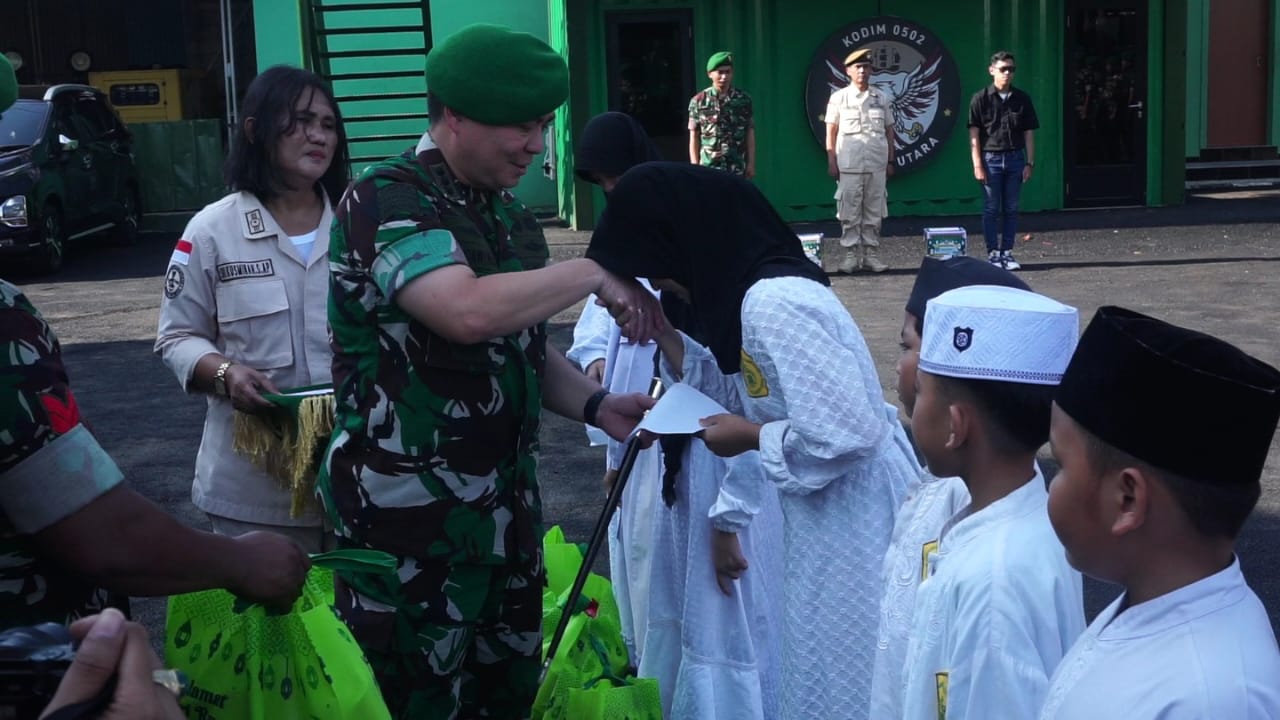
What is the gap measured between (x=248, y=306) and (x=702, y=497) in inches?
55.2

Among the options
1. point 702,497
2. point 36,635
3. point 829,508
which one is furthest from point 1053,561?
point 702,497

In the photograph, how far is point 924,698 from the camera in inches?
Answer: 96.7

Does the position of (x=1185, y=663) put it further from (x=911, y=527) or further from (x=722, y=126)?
(x=722, y=126)

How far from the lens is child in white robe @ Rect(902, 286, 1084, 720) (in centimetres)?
231

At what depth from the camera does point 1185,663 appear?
1.82 meters

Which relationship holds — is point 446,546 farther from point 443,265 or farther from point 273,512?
point 273,512

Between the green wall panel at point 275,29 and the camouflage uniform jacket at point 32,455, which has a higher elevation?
the green wall panel at point 275,29

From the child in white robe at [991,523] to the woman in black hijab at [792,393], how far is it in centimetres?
66

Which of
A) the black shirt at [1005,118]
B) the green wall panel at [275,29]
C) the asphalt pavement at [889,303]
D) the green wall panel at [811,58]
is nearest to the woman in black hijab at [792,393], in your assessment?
the asphalt pavement at [889,303]

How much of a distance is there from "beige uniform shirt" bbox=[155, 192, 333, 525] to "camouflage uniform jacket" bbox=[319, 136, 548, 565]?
A: 858 millimetres

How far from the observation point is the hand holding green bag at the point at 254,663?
256cm

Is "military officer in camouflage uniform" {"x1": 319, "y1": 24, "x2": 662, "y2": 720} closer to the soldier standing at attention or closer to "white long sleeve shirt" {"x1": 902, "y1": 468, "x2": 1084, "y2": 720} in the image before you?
"white long sleeve shirt" {"x1": 902, "y1": 468, "x2": 1084, "y2": 720}

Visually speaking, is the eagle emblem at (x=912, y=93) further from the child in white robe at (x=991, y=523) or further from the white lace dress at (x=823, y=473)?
the child in white robe at (x=991, y=523)

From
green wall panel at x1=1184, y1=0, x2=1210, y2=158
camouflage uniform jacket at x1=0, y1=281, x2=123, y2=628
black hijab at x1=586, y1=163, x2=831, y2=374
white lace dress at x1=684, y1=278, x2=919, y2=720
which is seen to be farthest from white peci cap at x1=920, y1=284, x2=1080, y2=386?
green wall panel at x1=1184, y1=0, x2=1210, y2=158
